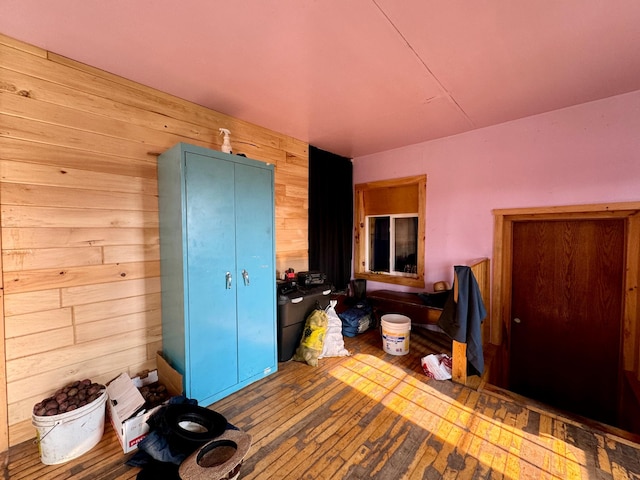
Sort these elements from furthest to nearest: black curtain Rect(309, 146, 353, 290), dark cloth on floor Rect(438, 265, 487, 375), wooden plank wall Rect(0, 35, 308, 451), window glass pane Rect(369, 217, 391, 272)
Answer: window glass pane Rect(369, 217, 391, 272), black curtain Rect(309, 146, 353, 290), dark cloth on floor Rect(438, 265, 487, 375), wooden plank wall Rect(0, 35, 308, 451)

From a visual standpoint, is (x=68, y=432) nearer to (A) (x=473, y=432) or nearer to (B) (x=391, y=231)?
(A) (x=473, y=432)

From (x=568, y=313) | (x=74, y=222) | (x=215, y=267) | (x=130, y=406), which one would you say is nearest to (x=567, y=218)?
(x=568, y=313)

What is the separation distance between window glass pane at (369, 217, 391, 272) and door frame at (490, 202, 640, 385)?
4.67 feet

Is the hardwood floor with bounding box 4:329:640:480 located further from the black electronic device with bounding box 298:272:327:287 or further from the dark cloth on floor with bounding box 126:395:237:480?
the black electronic device with bounding box 298:272:327:287

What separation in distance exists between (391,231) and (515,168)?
1.67 m

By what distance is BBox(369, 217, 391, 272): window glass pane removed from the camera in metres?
4.04

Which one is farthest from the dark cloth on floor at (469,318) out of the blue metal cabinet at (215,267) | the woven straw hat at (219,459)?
the woven straw hat at (219,459)

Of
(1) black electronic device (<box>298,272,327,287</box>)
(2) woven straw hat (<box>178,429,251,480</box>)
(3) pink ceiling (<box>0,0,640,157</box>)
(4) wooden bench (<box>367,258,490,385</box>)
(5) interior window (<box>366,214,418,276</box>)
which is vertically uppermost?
(3) pink ceiling (<box>0,0,640,157</box>)

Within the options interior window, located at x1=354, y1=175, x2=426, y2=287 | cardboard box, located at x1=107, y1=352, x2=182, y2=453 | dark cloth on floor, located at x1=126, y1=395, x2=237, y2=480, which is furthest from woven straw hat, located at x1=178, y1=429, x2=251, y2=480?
interior window, located at x1=354, y1=175, x2=426, y2=287

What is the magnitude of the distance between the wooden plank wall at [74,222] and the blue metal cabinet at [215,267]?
0.20 metres

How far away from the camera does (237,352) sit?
7.34ft

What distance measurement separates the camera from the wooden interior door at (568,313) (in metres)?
2.46

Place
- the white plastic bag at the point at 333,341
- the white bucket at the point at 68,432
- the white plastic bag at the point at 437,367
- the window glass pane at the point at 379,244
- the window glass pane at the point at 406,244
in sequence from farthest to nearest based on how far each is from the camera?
the window glass pane at the point at 379,244
the window glass pane at the point at 406,244
the white plastic bag at the point at 333,341
the white plastic bag at the point at 437,367
the white bucket at the point at 68,432

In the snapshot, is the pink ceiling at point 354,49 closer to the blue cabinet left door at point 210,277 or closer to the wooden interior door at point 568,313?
the blue cabinet left door at point 210,277
